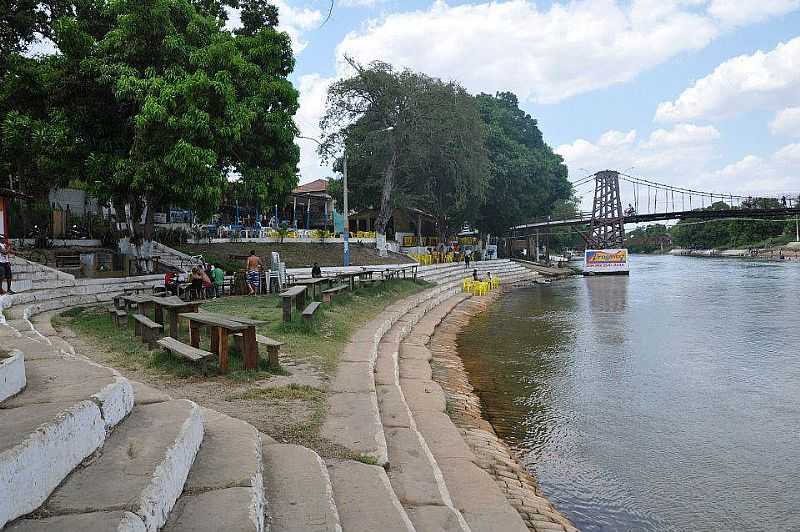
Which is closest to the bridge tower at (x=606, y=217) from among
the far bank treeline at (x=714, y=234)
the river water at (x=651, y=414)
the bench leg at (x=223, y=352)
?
the far bank treeline at (x=714, y=234)

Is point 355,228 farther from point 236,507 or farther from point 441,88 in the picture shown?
point 236,507

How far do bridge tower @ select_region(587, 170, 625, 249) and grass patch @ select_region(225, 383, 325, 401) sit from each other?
53.7m

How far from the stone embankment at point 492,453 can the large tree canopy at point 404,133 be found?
828 inches

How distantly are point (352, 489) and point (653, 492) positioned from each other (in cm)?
344

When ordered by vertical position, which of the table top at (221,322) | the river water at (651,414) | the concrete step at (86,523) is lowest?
the river water at (651,414)

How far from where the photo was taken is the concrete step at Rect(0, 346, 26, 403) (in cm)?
338

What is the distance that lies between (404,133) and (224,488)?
2876 cm

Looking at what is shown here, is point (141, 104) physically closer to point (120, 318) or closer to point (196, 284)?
point (196, 284)

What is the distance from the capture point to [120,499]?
2496 millimetres

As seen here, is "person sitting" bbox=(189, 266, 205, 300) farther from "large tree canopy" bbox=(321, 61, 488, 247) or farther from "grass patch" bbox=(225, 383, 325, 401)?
"large tree canopy" bbox=(321, 61, 488, 247)

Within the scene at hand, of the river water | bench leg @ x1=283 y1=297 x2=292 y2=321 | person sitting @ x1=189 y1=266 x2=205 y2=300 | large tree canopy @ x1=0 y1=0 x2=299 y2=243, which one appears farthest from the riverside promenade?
→ large tree canopy @ x1=0 y1=0 x2=299 y2=243

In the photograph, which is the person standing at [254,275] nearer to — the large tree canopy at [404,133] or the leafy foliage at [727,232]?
the large tree canopy at [404,133]

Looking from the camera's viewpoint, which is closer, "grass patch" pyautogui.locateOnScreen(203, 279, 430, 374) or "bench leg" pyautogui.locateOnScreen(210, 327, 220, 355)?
"bench leg" pyautogui.locateOnScreen(210, 327, 220, 355)

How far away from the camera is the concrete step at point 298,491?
119 inches
